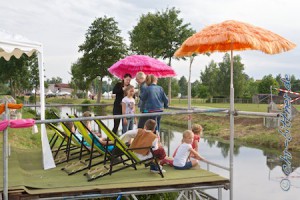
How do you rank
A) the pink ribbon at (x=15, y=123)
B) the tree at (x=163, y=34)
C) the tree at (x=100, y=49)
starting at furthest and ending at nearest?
the tree at (x=100, y=49)
the tree at (x=163, y=34)
the pink ribbon at (x=15, y=123)

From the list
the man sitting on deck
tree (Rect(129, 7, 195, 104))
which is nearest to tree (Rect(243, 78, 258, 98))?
tree (Rect(129, 7, 195, 104))

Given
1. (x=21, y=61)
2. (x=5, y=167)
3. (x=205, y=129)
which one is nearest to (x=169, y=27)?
(x=205, y=129)

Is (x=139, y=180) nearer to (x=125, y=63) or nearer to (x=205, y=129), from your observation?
(x=125, y=63)

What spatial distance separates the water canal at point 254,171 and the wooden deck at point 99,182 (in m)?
5.85

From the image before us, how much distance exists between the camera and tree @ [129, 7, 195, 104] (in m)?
40.8

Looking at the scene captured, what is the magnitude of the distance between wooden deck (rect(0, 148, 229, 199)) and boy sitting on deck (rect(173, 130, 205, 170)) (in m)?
0.12

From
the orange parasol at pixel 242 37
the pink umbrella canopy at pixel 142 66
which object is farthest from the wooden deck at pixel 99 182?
the pink umbrella canopy at pixel 142 66

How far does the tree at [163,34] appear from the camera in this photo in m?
40.8

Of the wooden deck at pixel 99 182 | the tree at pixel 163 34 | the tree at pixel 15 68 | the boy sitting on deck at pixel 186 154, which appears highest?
the tree at pixel 163 34

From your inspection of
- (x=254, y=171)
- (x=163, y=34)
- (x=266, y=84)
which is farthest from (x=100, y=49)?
(x=254, y=171)

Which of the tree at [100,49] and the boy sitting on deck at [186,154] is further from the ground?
the tree at [100,49]

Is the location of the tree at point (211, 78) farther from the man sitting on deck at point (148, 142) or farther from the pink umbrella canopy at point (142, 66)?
the man sitting on deck at point (148, 142)

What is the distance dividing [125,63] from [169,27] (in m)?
31.2

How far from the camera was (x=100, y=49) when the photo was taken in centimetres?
5584
